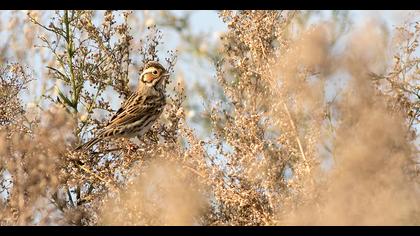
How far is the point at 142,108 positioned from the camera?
830cm

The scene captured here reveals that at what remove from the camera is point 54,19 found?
25.0ft

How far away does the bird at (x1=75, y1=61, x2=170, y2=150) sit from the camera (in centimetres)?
752

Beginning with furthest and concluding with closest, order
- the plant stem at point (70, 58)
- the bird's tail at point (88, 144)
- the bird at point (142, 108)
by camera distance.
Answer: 1. the bird at point (142, 108)
2. the plant stem at point (70, 58)
3. the bird's tail at point (88, 144)

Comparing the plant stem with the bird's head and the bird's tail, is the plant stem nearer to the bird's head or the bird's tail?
the bird's tail

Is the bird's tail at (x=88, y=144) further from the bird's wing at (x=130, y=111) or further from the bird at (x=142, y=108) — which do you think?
the bird's wing at (x=130, y=111)

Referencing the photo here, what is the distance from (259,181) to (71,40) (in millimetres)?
3559

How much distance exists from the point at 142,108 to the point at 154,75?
16.5 inches

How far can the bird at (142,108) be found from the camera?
7.52 meters

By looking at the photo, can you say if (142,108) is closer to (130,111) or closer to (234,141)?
(130,111)

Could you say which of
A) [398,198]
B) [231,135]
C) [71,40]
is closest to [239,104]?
[231,135]

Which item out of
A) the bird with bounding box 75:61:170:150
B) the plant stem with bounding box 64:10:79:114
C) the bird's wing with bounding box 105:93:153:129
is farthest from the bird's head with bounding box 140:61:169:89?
the plant stem with bounding box 64:10:79:114

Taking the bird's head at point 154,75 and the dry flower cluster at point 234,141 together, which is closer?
the dry flower cluster at point 234,141

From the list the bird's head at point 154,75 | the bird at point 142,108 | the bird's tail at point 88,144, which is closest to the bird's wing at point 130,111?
the bird at point 142,108

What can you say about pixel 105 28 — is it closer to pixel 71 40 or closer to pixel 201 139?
pixel 71 40
